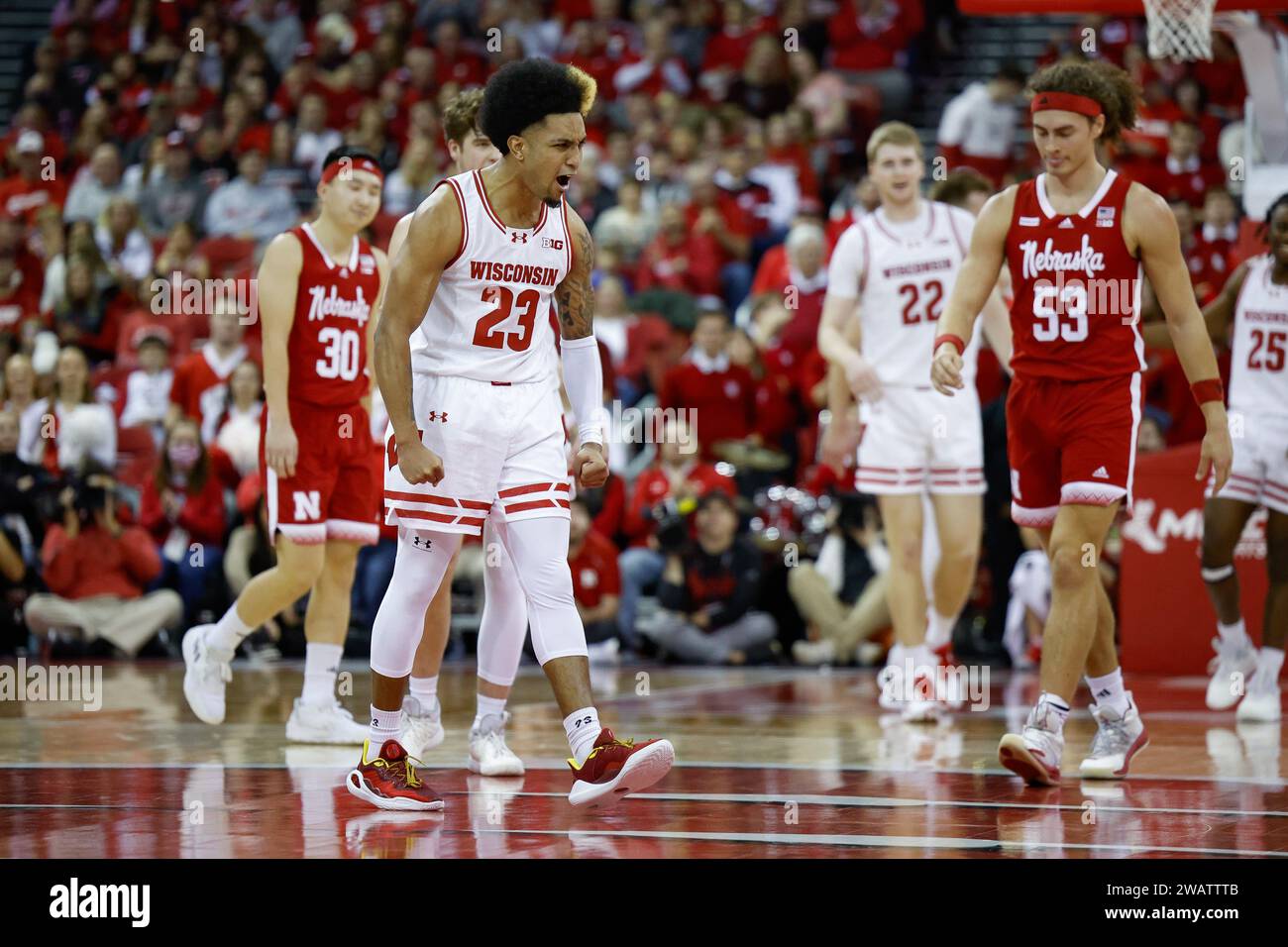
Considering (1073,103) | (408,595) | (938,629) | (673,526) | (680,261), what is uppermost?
(680,261)

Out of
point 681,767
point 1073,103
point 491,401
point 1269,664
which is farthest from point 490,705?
point 1269,664

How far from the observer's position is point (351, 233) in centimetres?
776

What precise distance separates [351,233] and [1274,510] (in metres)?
4.62

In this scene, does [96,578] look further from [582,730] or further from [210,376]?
[582,730]

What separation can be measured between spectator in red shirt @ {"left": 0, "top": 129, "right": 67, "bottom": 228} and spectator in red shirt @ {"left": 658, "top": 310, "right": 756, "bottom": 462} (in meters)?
7.77

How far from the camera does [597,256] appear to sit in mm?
15109

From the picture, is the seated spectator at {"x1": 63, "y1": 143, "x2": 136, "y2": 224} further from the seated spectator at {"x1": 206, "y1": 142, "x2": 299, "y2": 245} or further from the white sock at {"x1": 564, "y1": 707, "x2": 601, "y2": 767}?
the white sock at {"x1": 564, "y1": 707, "x2": 601, "y2": 767}

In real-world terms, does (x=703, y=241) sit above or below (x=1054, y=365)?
above

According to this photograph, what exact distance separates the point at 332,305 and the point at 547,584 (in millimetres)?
2477

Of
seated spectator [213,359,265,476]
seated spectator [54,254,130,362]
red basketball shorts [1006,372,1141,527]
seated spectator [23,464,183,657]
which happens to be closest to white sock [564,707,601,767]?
red basketball shorts [1006,372,1141,527]

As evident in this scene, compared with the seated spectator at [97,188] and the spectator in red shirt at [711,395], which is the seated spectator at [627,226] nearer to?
the spectator in red shirt at [711,395]
